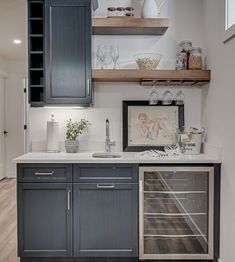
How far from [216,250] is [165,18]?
2223 mm

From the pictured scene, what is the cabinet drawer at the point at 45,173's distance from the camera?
2.74 metres

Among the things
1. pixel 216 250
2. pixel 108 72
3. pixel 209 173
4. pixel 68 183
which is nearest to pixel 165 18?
pixel 108 72

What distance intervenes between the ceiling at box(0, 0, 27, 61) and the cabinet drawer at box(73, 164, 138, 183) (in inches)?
84.8

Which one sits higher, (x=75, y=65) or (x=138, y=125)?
(x=75, y=65)

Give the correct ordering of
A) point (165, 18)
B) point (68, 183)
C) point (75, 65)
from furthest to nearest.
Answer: point (165, 18)
point (75, 65)
point (68, 183)

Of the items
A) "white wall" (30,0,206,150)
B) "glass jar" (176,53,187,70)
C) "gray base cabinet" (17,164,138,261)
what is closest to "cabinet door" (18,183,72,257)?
"gray base cabinet" (17,164,138,261)

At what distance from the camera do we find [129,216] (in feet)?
9.03

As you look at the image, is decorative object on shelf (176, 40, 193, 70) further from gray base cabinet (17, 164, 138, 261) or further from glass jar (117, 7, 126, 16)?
gray base cabinet (17, 164, 138, 261)

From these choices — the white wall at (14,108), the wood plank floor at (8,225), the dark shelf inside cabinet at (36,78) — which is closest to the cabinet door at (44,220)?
the wood plank floor at (8,225)

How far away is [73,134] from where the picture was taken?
328 centimetres

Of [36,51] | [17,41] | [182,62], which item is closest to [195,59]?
[182,62]

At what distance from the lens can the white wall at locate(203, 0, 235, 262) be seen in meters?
2.51

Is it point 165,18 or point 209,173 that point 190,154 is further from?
point 165,18

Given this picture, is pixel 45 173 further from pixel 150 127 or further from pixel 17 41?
pixel 17 41
